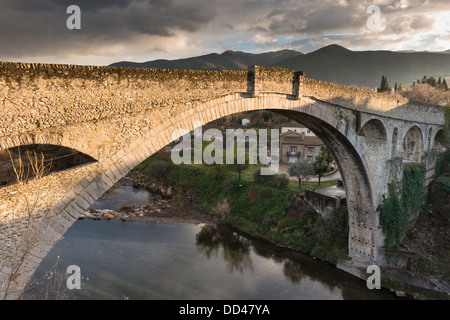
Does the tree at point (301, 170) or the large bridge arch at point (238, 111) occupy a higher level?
the large bridge arch at point (238, 111)

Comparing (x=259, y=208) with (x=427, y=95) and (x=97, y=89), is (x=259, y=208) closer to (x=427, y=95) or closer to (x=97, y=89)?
(x=97, y=89)

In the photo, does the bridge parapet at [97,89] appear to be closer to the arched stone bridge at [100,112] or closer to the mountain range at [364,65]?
the arched stone bridge at [100,112]

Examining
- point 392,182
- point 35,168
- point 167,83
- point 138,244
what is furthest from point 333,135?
point 138,244

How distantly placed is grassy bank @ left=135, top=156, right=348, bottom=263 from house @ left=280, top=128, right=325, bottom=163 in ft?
12.3

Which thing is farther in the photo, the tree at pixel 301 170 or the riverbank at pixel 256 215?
the tree at pixel 301 170

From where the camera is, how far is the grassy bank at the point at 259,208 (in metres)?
14.1

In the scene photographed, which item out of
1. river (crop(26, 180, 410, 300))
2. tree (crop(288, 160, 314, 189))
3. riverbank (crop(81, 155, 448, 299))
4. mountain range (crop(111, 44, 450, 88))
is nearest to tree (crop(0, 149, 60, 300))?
river (crop(26, 180, 410, 300))

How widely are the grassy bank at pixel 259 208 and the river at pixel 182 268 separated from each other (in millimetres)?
816

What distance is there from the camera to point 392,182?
12.5m

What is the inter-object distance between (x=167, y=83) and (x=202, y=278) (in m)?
8.66

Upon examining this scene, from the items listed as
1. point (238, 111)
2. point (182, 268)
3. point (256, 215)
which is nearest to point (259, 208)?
point (256, 215)

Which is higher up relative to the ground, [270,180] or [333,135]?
[333,135]

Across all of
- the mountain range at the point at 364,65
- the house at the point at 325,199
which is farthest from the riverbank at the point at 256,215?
the mountain range at the point at 364,65
